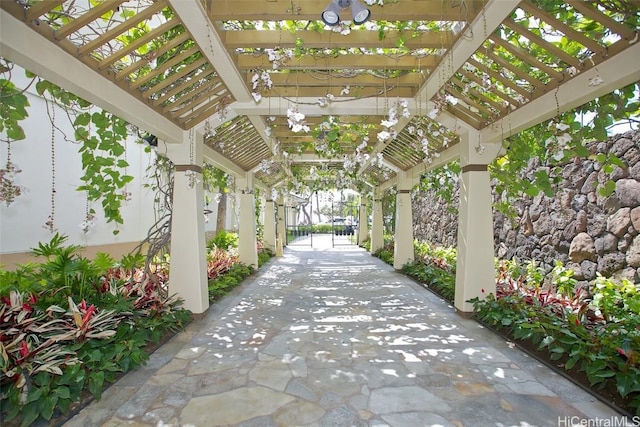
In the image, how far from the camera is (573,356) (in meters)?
2.70

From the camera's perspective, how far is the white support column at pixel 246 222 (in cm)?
802

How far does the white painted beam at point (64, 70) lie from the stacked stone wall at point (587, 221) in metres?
4.52

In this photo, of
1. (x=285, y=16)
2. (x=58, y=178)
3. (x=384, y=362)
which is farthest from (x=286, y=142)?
(x=384, y=362)

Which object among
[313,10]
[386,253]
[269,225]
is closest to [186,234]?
[313,10]

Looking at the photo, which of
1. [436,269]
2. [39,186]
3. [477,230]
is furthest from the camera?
[436,269]

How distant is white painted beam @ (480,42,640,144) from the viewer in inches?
88.3

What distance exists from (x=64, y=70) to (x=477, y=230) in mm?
4478

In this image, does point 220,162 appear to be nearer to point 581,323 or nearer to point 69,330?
point 69,330

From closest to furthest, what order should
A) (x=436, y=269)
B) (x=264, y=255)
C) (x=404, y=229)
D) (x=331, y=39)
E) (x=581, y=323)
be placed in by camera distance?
(x=331, y=39) < (x=581, y=323) < (x=436, y=269) < (x=404, y=229) < (x=264, y=255)

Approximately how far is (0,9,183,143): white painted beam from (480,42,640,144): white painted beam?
3771 millimetres

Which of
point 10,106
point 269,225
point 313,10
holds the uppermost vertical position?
point 313,10

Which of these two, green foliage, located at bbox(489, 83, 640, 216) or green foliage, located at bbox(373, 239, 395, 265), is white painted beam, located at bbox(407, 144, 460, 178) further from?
green foliage, located at bbox(373, 239, 395, 265)

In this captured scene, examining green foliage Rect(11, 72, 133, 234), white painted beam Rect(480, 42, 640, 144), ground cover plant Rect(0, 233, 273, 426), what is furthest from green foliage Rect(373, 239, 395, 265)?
green foliage Rect(11, 72, 133, 234)

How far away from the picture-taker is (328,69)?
11.5 feet
